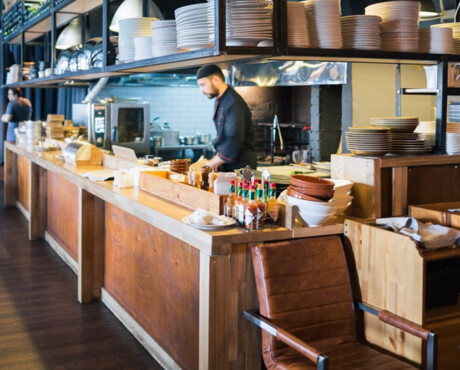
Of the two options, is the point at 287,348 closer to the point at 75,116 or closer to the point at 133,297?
the point at 133,297

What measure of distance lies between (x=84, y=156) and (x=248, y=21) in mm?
3318

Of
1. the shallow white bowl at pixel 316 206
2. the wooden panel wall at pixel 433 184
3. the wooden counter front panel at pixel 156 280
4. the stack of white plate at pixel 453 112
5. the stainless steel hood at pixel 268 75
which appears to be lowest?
the wooden counter front panel at pixel 156 280

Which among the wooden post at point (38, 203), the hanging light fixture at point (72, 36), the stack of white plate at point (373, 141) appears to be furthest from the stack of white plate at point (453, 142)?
the hanging light fixture at point (72, 36)

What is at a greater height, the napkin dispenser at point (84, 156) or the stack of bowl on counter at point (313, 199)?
the napkin dispenser at point (84, 156)

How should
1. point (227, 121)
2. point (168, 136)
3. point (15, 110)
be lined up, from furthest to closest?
point (15, 110) < point (168, 136) < point (227, 121)

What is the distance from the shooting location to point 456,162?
3.55 meters

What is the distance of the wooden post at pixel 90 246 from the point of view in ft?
15.7

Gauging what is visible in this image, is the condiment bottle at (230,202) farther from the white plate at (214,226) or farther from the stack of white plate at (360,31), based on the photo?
the stack of white plate at (360,31)

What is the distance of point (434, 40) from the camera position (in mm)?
3561

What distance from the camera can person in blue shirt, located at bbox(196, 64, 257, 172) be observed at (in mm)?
4984

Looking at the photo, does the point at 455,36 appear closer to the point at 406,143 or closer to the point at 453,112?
the point at 453,112

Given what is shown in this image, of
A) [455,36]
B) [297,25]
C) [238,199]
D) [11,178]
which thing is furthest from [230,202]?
[11,178]

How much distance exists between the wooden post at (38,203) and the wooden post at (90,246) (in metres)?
2.37

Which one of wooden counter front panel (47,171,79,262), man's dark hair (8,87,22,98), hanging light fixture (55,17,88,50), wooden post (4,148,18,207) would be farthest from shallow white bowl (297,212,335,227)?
man's dark hair (8,87,22,98)
